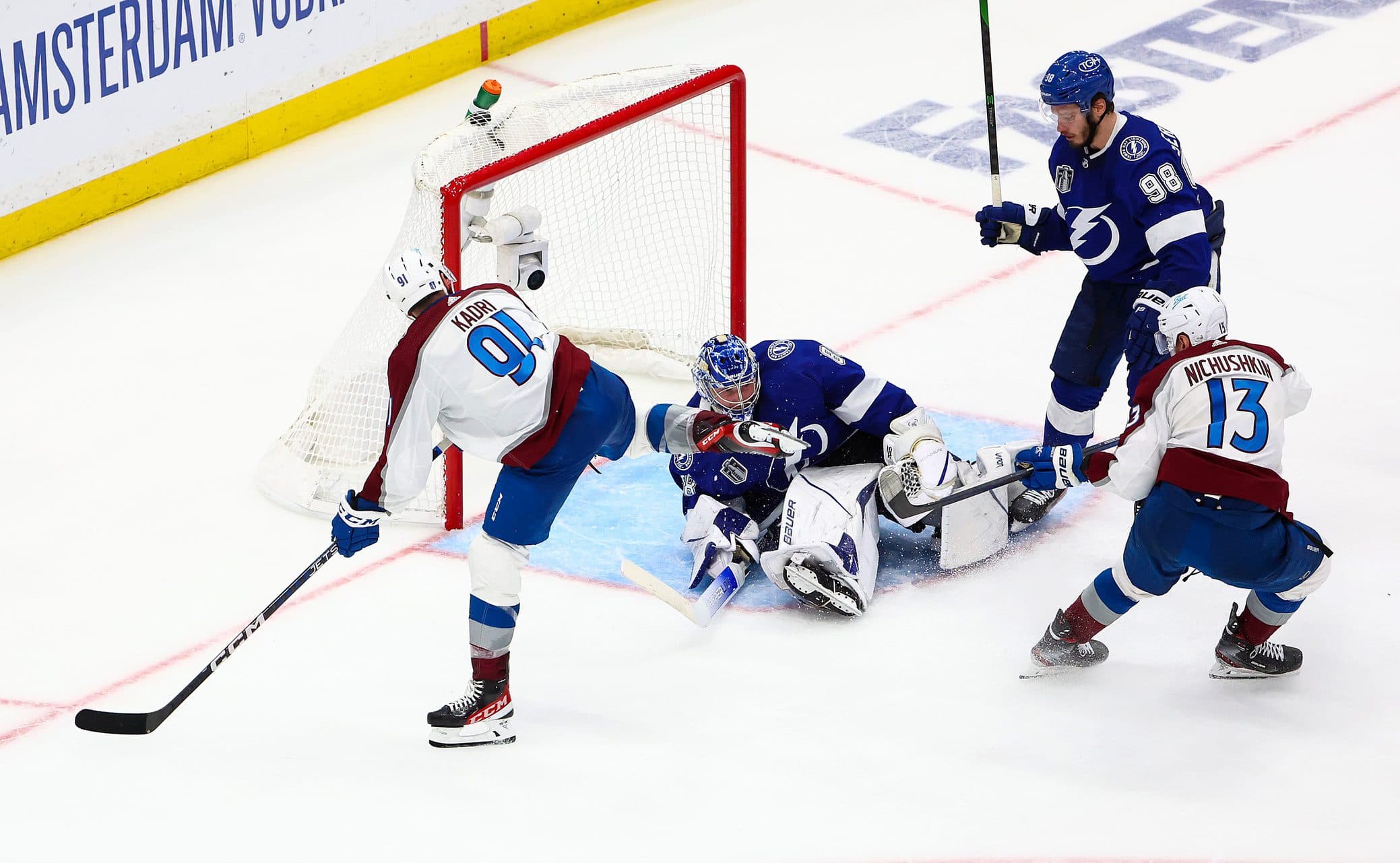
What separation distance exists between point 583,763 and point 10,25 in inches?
151

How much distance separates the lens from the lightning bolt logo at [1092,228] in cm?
469

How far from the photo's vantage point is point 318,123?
Result: 7844 millimetres

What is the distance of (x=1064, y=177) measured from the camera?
15.6 ft

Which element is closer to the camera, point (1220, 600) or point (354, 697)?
point (354, 697)

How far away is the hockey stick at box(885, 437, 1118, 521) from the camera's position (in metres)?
4.53

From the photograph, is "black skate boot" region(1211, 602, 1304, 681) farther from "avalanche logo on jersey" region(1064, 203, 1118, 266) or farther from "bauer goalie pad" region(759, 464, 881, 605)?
"avalanche logo on jersey" region(1064, 203, 1118, 266)

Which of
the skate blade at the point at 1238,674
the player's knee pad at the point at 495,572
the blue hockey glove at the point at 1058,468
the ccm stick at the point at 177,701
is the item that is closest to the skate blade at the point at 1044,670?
the skate blade at the point at 1238,674

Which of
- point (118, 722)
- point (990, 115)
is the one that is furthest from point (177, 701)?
point (990, 115)

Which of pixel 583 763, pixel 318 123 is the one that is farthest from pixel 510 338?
pixel 318 123

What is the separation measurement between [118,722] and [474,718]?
2.64 feet

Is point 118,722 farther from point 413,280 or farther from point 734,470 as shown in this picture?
point 734,470

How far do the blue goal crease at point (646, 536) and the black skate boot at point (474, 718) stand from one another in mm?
767

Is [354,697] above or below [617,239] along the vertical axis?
below

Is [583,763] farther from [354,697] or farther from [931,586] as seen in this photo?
[931,586]
